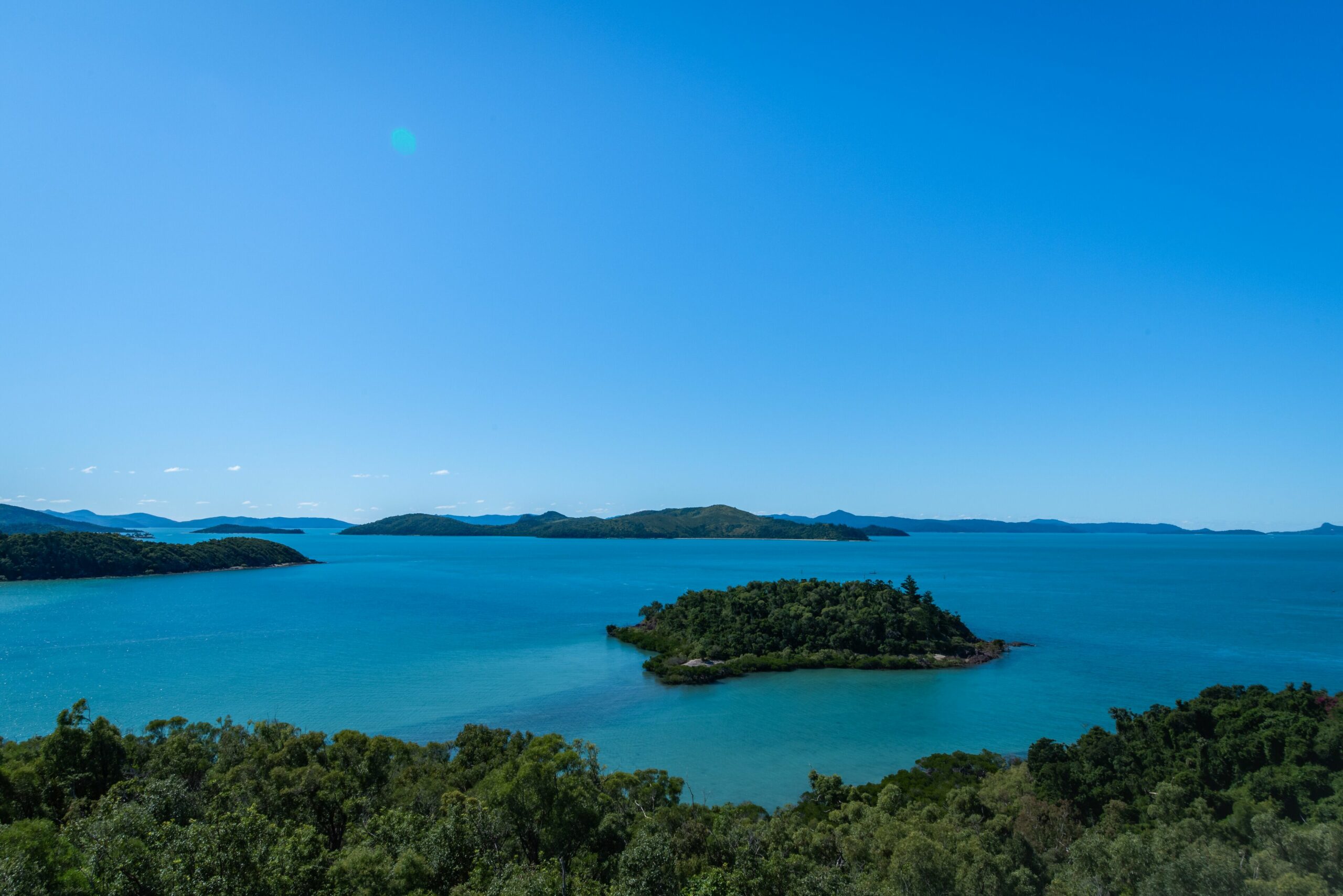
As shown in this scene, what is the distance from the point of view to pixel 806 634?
5762 cm

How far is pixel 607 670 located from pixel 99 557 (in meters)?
115

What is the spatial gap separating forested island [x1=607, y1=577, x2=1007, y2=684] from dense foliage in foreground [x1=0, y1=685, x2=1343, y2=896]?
25.4 m

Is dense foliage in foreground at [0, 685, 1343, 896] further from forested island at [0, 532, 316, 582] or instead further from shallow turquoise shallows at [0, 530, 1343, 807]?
forested island at [0, 532, 316, 582]

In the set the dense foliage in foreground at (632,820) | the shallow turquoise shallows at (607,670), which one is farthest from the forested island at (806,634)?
the dense foliage in foreground at (632,820)

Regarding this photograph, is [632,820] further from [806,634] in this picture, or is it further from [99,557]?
[99,557]

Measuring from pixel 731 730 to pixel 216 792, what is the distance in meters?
25.4

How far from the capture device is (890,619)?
57.4 meters

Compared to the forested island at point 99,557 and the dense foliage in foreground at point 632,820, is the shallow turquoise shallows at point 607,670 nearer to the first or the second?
the forested island at point 99,557

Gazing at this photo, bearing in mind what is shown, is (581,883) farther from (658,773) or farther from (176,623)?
(176,623)

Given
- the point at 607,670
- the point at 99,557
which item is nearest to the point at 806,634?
the point at 607,670

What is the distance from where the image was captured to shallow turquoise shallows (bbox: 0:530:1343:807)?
3666cm

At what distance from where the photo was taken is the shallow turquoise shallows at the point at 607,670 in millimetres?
36656

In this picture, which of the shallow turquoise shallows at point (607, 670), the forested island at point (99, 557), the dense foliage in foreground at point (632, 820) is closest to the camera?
the dense foliage in foreground at point (632, 820)

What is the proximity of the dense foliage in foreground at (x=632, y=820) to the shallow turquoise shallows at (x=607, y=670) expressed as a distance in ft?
29.6
